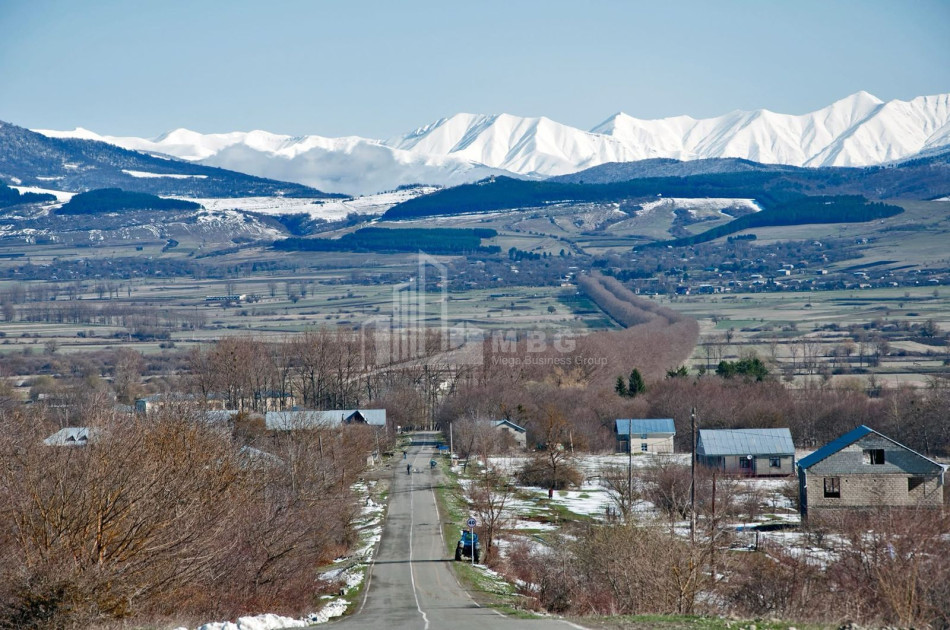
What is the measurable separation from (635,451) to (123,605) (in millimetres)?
39399

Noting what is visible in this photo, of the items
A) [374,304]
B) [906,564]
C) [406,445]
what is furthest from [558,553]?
[374,304]

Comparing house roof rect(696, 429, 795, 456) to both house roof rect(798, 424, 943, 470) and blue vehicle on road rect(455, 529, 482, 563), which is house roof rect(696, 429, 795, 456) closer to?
house roof rect(798, 424, 943, 470)

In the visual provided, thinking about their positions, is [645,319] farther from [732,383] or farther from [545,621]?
[545,621]

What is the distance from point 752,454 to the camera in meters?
45.1

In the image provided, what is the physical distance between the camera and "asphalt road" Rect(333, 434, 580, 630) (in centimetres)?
1603

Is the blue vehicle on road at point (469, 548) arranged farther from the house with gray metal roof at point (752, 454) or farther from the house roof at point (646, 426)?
the house roof at point (646, 426)

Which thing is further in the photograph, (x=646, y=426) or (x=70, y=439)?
(x=646, y=426)

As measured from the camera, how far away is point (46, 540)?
Answer: 14.2 m

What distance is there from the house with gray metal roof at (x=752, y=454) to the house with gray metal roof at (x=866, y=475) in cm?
1088

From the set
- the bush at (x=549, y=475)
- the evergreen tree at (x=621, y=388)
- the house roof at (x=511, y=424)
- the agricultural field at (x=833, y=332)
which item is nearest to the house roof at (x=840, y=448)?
the bush at (x=549, y=475)

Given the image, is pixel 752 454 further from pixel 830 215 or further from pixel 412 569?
pixel 830 215

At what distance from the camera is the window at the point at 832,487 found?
109 feet

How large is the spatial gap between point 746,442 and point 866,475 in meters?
12.2

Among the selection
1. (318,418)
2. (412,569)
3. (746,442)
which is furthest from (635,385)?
(412,569)
